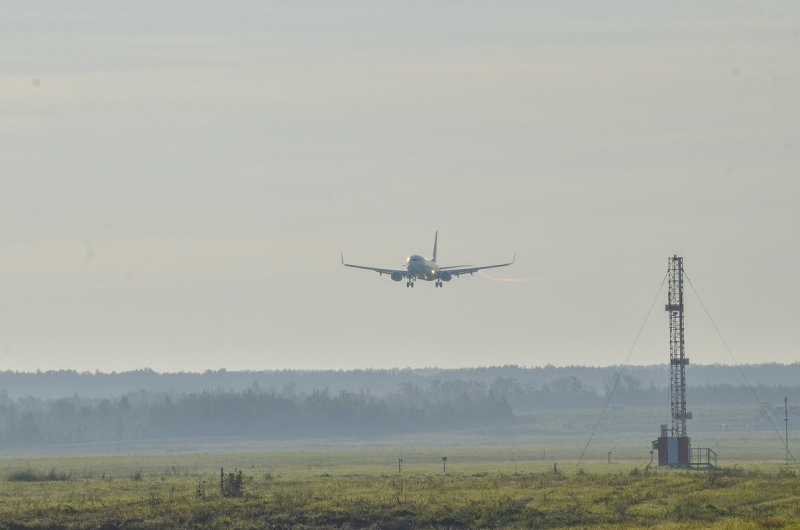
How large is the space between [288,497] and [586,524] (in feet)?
55.0

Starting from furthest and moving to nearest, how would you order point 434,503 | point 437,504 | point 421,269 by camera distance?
point 421,269, point 434,503, point 437,504

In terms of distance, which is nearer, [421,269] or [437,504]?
[437,504]

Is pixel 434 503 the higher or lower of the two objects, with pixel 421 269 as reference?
lower

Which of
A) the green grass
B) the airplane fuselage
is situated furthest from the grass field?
the airplane fuselage

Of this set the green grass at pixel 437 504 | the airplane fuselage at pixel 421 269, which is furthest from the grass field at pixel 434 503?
the airplane fuselage at pixel 421 269

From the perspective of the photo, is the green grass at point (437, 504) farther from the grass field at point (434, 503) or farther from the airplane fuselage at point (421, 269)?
the airplane fuselage at point (421, 269)

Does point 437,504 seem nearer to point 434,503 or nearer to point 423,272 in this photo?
point 434,503

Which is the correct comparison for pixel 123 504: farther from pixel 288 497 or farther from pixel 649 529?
pixel 649 529

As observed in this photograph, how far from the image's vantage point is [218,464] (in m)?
150


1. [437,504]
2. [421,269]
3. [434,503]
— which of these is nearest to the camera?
[437,504]

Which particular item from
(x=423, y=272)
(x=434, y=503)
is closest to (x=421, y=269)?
(x=423, y=272)

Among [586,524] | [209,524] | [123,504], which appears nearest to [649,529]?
[586,524]

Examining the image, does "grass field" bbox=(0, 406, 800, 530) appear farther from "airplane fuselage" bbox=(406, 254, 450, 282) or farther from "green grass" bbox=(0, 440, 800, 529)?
"airplane fuselage" bbox=(406, 254, 450, 282)

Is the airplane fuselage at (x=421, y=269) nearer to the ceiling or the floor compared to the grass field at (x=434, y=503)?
nearer to the ceiling
